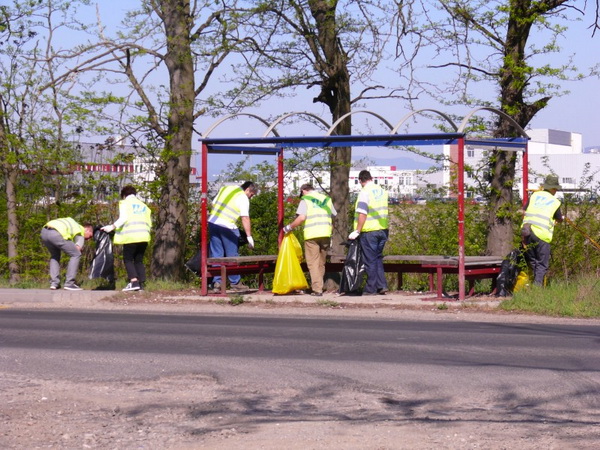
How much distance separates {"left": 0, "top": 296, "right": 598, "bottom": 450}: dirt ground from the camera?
680cm

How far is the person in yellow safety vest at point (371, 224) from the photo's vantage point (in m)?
16.3

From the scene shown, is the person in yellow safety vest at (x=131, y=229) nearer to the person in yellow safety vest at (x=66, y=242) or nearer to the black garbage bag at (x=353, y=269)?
the person in yellow safety vest at (x=66, y=242)

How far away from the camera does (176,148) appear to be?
19297mm

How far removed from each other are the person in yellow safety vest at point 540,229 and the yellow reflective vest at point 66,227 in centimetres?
733

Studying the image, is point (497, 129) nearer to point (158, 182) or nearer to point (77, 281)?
point (158, 182)

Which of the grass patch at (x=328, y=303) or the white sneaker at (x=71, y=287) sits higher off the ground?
the white sneaker at (x=71, y=287)

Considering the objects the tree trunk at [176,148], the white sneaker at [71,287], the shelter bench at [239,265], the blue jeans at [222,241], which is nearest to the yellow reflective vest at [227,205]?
the blue jeans at [222,241]

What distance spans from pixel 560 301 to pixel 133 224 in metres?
6.88

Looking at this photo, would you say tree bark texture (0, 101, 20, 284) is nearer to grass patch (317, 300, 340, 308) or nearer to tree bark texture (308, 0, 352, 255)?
tree bark texture (308, 0, 352, 255)

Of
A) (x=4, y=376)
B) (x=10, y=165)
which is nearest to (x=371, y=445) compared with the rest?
(x=4, y=376)

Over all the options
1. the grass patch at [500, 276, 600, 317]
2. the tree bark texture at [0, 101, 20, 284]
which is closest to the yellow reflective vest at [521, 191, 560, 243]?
the grass patch at [500, 276, 600, 317]

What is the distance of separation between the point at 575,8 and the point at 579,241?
3.76 metres

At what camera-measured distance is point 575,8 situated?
16891 mm

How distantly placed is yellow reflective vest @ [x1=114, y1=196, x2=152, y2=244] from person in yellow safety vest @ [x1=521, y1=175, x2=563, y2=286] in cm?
601
